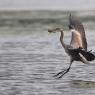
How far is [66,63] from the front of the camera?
1691cm

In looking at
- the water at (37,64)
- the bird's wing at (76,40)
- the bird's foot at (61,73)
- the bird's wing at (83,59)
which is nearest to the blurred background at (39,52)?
the water at (37,64)

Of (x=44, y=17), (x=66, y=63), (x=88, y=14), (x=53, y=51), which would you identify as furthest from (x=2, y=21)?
(x=66, y=63)

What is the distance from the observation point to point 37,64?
16.5 m

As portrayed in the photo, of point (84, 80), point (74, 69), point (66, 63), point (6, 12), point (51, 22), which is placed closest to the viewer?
point (84, 80)

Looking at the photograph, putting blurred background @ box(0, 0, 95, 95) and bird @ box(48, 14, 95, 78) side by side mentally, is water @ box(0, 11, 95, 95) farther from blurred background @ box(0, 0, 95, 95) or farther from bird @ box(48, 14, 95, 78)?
bird @ box(48, 14, 95, 78)

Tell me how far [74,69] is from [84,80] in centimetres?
181

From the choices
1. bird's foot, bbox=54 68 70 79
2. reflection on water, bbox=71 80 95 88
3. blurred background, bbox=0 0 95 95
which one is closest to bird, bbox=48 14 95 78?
bird's foot, bbox=54 68 70 79

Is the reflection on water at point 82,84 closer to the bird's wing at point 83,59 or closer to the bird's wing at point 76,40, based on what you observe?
the bird's wing at point 83,59

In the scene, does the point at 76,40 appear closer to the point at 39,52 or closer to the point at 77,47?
the point at 77,47

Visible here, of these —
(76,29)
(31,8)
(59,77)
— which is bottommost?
(31,8)

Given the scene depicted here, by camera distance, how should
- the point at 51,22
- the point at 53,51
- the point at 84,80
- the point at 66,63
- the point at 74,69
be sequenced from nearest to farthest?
the point at 84,80 → the point at 74,69 → the point at 66,63 → the point at 53,51 → the point at 51,22

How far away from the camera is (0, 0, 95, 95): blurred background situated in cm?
1325

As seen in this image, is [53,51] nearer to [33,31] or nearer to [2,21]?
[33,31]

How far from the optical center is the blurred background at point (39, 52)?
1325 centimetres
